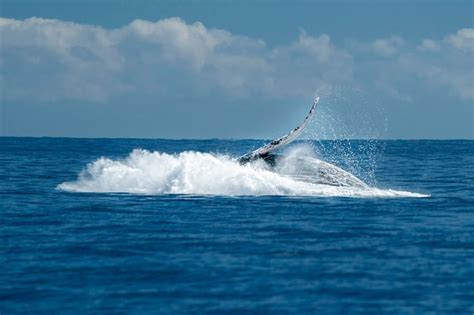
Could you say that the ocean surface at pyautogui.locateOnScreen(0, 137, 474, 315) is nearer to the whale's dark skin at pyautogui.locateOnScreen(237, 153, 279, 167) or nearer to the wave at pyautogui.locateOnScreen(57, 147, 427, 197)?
the wave at pyautogui.locateOnScreen(57, 147, 427, 197)

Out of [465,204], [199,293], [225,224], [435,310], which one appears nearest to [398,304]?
[435,310]

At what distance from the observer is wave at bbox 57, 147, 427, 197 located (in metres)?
24.3

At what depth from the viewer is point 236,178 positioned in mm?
24438

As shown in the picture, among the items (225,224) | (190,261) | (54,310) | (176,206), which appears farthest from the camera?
(176,206)

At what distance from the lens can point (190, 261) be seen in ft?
44.6

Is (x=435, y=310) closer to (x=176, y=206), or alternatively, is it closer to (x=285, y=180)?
(x=176, y=206)

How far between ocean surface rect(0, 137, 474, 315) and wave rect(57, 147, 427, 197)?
0.15 feet

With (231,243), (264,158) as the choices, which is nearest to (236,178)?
(264,158)

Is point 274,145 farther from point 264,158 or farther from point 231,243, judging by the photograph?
point 231,243

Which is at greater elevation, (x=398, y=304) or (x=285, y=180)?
(x=285, y=180)

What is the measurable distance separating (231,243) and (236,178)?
8987 mm

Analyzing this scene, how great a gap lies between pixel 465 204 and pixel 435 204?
1203 millimetres

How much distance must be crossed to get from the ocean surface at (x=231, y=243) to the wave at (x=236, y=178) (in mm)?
45

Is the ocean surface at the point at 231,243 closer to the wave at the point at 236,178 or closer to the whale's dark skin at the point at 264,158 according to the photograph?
the wave at the point at 236,178
